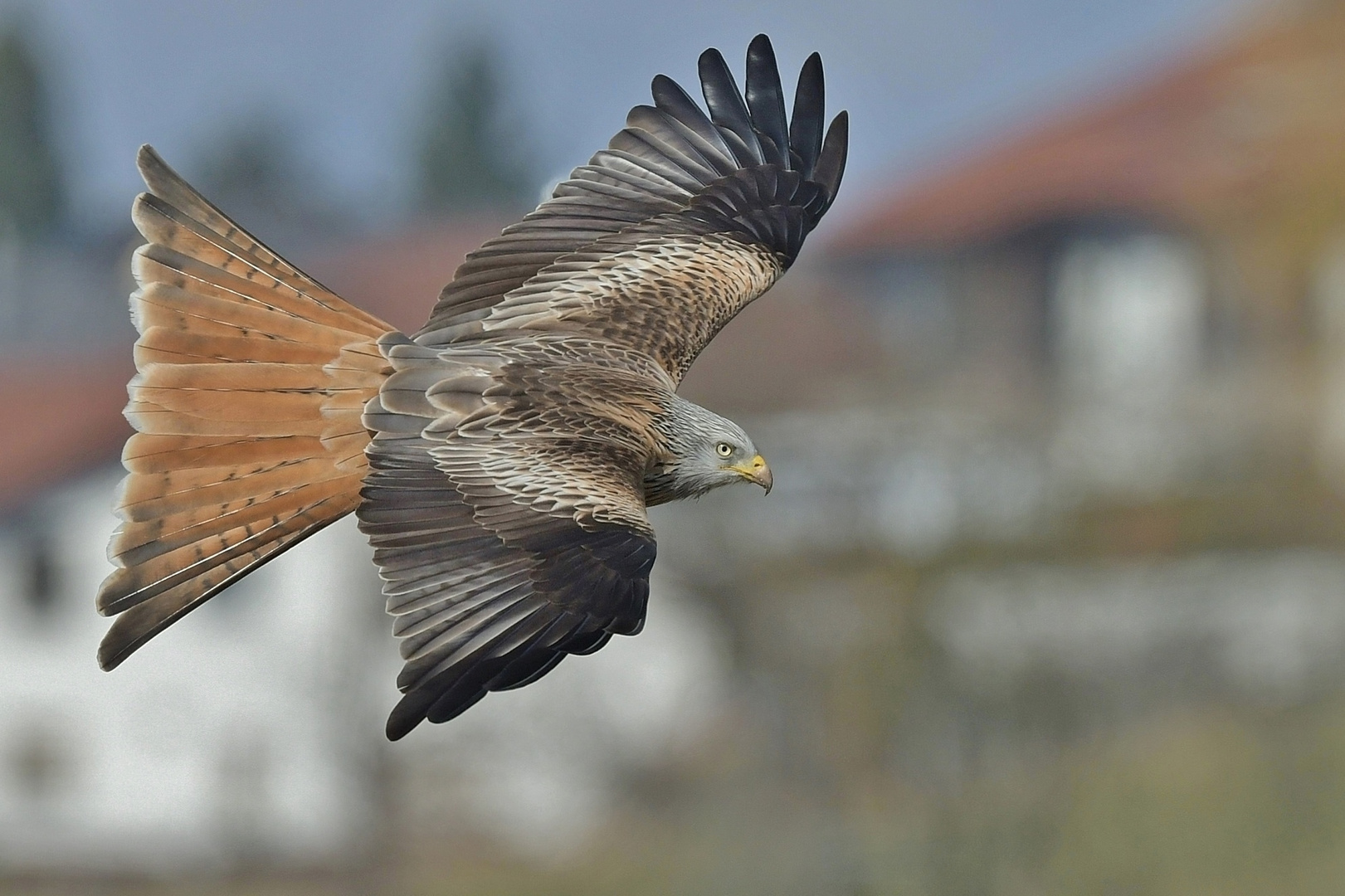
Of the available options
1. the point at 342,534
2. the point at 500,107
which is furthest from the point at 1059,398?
the point at 500,107

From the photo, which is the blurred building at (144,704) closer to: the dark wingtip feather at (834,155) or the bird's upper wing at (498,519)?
the dark wingtip feather at (834,155)

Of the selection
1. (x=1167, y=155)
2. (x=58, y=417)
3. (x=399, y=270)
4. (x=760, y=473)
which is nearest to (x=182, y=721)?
(x=58, y=417)

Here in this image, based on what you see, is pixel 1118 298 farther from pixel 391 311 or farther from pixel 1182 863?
pixel 391 311

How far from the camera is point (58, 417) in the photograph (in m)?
47.9

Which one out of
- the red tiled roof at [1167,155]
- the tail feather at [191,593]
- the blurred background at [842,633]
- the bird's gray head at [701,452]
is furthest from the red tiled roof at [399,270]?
the tail feather at [191,593]

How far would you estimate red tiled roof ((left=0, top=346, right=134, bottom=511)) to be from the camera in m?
44.7

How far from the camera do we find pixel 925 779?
1457 inches

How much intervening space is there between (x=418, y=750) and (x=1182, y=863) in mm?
13900

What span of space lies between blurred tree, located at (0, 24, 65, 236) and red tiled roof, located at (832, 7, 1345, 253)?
84.7ft

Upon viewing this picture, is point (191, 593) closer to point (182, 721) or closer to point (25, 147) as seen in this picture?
point (182, 721)

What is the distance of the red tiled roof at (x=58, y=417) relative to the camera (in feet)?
147

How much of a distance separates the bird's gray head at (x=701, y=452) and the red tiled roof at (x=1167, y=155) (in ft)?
180

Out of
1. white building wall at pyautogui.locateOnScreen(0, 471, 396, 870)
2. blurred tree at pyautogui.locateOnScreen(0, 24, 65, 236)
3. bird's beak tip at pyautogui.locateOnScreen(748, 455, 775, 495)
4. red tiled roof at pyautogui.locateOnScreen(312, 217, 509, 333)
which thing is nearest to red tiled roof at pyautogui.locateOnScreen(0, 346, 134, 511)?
white building wall at pyautogui.locateOnScreen(0, 471, 396, 870)

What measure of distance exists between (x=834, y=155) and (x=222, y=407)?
3.14 metres
